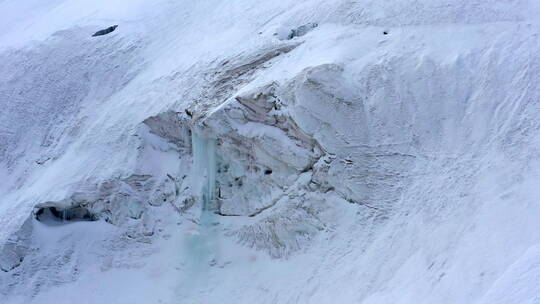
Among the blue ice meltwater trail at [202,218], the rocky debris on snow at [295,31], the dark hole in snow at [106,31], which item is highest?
the rocky debris on snow at [295,31]

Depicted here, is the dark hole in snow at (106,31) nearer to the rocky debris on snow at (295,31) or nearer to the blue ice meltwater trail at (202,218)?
the rocky debris on snow at (295,31)

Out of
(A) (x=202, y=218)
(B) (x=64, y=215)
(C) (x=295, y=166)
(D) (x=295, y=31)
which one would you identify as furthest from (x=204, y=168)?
(D) (x=295, y=31)

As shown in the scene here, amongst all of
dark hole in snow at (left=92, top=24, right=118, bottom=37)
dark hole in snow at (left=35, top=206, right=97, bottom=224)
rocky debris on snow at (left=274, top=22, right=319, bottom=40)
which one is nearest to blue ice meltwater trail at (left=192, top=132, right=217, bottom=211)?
dark hole in snow at (left=35, top=206, right=97, bottom=224)

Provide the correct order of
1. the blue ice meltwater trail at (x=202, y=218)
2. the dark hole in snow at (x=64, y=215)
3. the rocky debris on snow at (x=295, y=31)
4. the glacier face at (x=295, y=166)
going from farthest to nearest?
the rocky debris on snow at (x=295, y=31), the dark hole in snow at (x=64, y=215), the blue ice meltwater trail at (x=202, y=218), the glacier face at (x=295, y=166)

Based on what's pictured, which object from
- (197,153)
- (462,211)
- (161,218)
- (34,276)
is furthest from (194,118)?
(462,211)

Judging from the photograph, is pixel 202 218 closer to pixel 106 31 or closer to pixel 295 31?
pixel 295 31

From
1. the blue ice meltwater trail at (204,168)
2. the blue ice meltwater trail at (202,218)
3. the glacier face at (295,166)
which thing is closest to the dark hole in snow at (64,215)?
the glacier face at (295,166)
